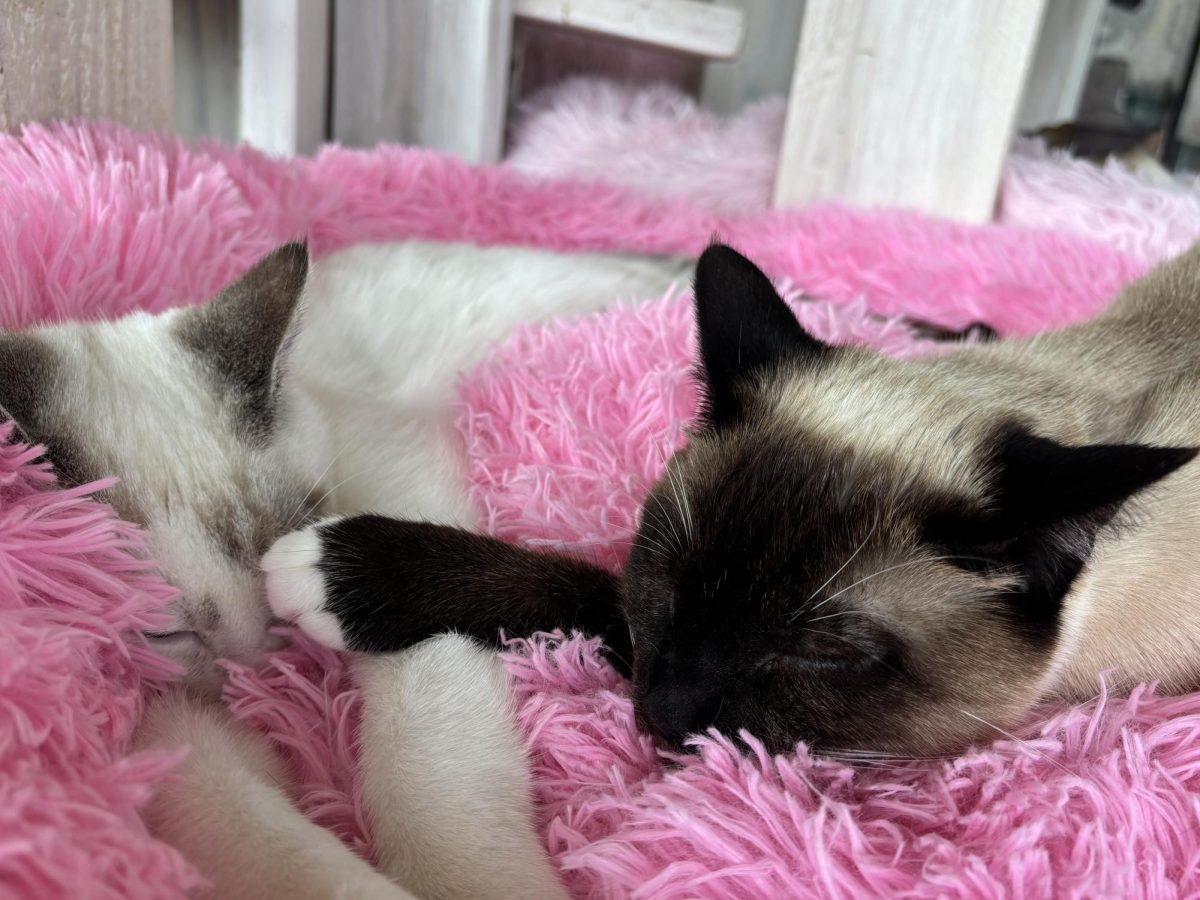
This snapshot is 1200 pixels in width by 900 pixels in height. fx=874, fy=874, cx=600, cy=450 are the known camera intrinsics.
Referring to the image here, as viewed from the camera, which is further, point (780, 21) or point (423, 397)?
point (780, 21)

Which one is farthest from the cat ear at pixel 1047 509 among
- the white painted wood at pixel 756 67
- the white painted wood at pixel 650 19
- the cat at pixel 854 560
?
the white painted wood at pixel 756 67

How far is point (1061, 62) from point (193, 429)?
12.3 ft

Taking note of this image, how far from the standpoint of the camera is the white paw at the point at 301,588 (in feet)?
3.06

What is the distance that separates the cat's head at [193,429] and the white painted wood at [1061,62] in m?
3.25

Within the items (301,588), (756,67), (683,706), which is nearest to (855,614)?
(683,706)

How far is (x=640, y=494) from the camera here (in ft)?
3.83

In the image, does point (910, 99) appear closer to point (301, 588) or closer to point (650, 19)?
point (650, 19)

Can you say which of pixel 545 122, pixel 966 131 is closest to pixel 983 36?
pixel 966 131

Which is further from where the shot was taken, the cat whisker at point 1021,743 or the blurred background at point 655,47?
the blurred background at point 655,47

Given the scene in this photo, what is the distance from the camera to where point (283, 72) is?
218 cm

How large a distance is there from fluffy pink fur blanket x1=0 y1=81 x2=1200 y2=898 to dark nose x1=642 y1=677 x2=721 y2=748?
0.03 metres

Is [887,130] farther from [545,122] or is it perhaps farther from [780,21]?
[780,21]

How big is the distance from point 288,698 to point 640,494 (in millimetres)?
495

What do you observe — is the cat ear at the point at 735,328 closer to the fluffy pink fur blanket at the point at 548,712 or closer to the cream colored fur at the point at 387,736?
the fluffy pink fur blanket at the point at 548,712
